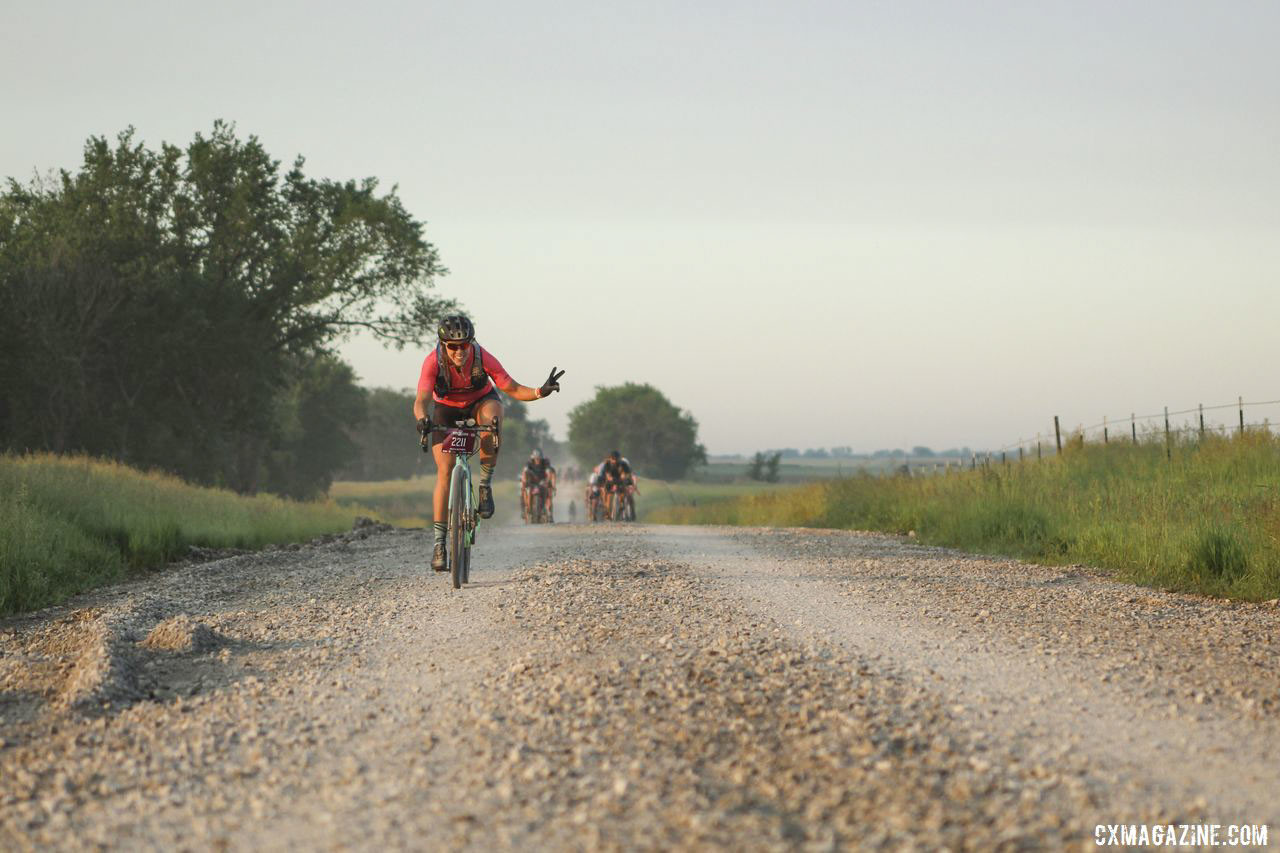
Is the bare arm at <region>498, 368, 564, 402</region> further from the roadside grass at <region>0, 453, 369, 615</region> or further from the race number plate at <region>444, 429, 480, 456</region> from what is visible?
the roadside grass at <region>0, 453, 369, 615</region>

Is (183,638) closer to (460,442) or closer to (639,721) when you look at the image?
(460,442)

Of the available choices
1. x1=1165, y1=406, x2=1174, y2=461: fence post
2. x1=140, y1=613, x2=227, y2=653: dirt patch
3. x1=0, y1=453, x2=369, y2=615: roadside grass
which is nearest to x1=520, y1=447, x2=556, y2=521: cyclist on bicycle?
x1=0, y1=453, x2=369, y2=615: roadside grass

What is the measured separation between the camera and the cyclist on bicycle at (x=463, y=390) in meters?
9.80

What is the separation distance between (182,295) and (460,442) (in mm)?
31426

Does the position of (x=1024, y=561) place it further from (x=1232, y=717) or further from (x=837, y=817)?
(x=837, y=817)

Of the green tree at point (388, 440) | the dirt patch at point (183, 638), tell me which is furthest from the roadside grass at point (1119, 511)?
the green tree at point (388, 440)

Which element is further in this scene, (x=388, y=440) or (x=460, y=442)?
(x=388, y=440)

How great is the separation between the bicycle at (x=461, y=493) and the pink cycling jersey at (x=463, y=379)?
0.23m

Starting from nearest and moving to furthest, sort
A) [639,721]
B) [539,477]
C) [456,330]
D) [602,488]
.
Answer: [639,721], [456,330], [539,477], [602,488]

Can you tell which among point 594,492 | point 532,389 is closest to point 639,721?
point 532,389

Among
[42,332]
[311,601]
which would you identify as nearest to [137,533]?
[311,601]

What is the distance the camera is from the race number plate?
10211 millimetres

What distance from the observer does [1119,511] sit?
13570 mm

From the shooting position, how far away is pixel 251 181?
4212cm
